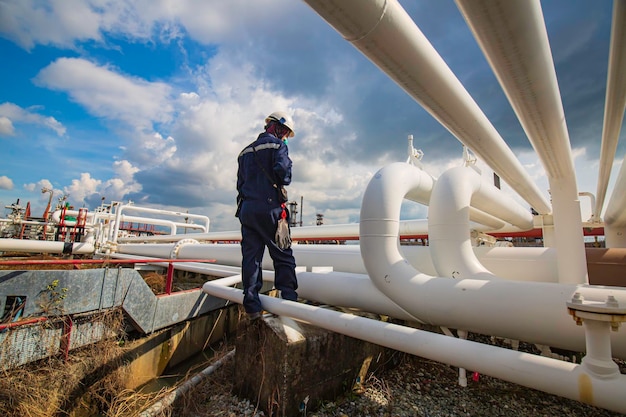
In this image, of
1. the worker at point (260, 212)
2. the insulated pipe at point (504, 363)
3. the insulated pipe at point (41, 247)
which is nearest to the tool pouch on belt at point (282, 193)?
the worker at point (260, 212)

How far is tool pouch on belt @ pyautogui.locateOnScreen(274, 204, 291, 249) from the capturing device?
2033mm

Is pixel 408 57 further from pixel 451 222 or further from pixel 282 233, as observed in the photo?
pixel 451 222

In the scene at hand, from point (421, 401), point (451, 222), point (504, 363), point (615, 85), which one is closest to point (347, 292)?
point (421, 401)

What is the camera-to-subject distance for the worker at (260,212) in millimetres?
2008

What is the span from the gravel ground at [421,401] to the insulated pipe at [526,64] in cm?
102

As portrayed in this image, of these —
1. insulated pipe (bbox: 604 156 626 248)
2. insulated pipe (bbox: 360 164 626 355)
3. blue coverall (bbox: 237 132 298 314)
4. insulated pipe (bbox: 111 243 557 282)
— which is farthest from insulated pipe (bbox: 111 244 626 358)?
insulated pipe (bbox: 604 156 626 248)

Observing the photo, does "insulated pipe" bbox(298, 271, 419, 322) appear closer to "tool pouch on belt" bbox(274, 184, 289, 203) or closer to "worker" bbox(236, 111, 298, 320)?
"worker" bbox(236, 111, 298, 320)

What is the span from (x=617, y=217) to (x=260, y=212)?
5.58 meters

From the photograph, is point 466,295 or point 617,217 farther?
point 617,217

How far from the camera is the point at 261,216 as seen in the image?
201 cm

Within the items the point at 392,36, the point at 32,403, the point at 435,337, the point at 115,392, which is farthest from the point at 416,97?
the point at 115,392

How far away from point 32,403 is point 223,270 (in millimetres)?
1724

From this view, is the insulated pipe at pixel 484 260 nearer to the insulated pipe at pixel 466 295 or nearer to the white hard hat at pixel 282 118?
the insulated pipe at pixel 466 295

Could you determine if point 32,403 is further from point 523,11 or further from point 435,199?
point 523,11
